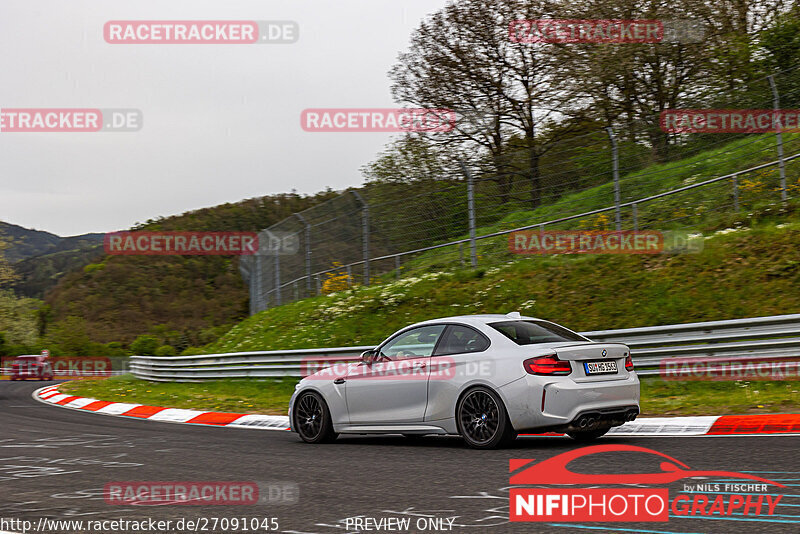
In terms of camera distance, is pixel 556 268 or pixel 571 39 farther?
pixel 571 39

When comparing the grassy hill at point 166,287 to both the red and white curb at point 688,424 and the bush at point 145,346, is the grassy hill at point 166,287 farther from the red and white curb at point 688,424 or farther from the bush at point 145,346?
the red and white curb at point 688,424

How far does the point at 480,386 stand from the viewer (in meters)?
8.00

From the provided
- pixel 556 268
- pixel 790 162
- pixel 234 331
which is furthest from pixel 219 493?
pixel 234 331

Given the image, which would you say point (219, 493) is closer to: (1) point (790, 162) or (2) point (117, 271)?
(1) point (790, 162)

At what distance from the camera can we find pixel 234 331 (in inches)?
937

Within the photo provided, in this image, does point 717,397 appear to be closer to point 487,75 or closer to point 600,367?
point 600,367

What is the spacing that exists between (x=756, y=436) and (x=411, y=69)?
91.8 feet

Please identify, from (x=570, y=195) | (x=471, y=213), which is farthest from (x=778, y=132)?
(x=471, y=213)

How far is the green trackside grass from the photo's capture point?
975 centimetres

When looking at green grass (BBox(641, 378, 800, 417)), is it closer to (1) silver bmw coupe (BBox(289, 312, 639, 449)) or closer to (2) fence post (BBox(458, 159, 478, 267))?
(1) silver bmw coupe (BBox(289, 312, 639, 449))

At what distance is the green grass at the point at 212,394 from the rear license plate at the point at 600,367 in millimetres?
7064

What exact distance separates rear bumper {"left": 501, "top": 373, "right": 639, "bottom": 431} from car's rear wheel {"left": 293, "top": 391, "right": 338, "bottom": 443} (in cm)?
265

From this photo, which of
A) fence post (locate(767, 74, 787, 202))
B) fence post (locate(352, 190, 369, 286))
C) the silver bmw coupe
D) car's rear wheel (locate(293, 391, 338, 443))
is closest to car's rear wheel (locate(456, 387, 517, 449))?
the silver bmw coupe

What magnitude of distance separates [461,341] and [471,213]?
9785mm
